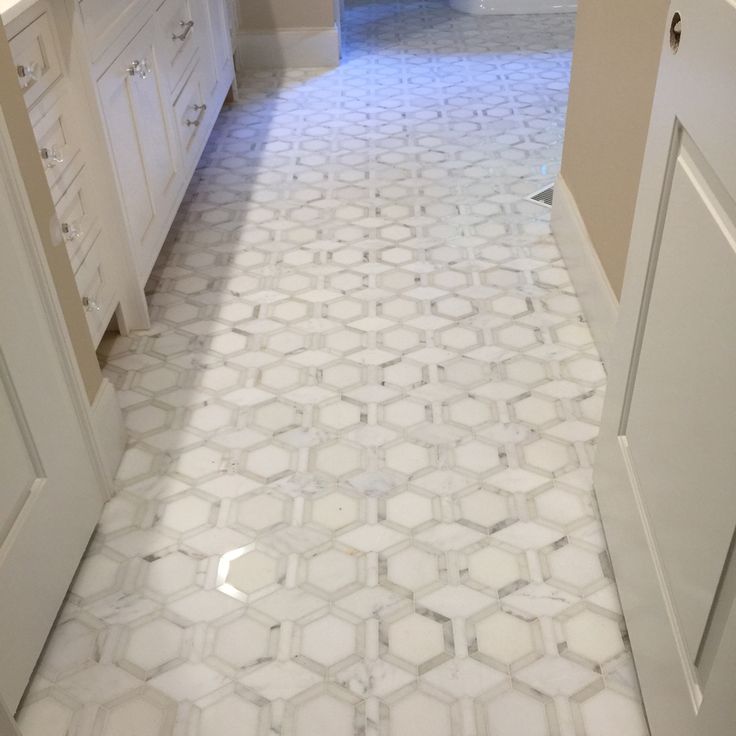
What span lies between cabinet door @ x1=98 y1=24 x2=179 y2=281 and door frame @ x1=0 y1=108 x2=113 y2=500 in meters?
0.60

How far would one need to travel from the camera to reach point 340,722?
125 cm

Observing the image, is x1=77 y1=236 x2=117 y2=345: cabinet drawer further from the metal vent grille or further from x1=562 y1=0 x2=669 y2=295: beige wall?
the metal vent grille

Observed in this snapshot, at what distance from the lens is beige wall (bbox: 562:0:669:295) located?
1.68 m

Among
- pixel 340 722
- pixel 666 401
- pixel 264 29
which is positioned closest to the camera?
pixel 666 401

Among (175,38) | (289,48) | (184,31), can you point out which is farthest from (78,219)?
(289,48)

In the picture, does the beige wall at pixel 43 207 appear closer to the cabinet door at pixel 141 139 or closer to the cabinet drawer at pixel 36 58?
the cabinet drawer at pixel 36 58

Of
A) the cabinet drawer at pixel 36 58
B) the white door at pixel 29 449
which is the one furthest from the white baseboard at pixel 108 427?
the cabinet drawer at pixel 36 58

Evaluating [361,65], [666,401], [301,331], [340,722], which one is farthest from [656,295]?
[361,65]

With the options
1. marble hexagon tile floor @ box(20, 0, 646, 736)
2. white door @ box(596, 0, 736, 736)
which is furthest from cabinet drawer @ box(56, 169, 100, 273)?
white door @ box(596, 0, 736, 736)

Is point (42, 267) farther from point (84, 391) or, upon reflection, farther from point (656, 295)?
point (656, 295)

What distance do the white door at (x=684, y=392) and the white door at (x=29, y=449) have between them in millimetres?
922

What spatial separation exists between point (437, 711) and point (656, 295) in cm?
70

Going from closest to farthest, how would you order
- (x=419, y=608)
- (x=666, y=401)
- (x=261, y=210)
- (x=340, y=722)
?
(x=666, y=401), (x=340, y=722), (x=419, y=608), (x=261, y=210)

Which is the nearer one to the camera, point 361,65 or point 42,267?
point 42,267
